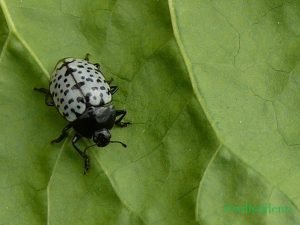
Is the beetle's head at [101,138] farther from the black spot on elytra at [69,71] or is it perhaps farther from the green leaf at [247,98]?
the green leaf at [247,98]

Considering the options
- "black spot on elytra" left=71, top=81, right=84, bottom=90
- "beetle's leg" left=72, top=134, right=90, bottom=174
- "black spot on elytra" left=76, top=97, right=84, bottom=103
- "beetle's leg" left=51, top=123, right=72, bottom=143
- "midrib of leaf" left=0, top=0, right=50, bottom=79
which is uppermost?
"midrib of leaf" left=0, top=0, right=50, bottom=79

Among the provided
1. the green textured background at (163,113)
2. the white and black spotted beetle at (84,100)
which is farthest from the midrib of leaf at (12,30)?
the white and black spotted beetle at (84,100)

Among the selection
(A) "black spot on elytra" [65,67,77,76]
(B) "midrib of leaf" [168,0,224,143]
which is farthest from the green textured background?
(A) "black spot on elytra" [65,67,77,76]

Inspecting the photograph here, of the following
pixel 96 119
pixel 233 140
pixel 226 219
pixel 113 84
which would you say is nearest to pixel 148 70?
pixel 113 84

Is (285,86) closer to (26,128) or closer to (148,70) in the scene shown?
(148,70)

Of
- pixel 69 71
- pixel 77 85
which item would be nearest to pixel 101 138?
pixel 77 85

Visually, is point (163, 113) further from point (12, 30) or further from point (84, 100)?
point (12, 30)

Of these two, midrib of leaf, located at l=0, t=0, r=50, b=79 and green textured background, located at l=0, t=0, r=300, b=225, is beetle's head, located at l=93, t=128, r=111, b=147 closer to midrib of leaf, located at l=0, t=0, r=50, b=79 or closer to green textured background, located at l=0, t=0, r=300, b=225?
green textured background, located at l=0, t=0, r=300, b=225
